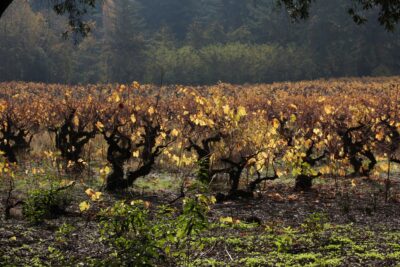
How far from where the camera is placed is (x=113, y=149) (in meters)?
14.9

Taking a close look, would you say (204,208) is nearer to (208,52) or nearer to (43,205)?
(43,205)

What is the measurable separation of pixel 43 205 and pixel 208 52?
53.2 m

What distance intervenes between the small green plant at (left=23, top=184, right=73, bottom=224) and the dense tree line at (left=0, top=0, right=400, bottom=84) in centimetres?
4599

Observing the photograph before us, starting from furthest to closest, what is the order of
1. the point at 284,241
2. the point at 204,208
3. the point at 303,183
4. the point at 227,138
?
1. the point at 227,138
2. the point at 303,183
3. the point at 284,241
4. the point at 204,208

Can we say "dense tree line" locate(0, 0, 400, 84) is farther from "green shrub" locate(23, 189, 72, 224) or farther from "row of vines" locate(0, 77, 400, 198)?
"green shrub" locate(23, 189, 72, 224)

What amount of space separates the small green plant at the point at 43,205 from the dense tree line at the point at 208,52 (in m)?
46.0

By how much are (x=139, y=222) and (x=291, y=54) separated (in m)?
56.4

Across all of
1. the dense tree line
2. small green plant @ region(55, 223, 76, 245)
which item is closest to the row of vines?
small green plant @ region(55, 223, 76, 245)

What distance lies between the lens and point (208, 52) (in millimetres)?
62688

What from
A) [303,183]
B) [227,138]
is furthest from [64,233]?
[227,138]

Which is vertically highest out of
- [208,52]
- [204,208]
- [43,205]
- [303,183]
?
[208,52]

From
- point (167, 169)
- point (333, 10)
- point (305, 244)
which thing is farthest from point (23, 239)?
point (333, 10)

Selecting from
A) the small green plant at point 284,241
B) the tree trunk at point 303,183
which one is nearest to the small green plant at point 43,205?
the small green plant at point 284,241

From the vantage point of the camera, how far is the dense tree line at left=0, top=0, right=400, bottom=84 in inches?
2325
